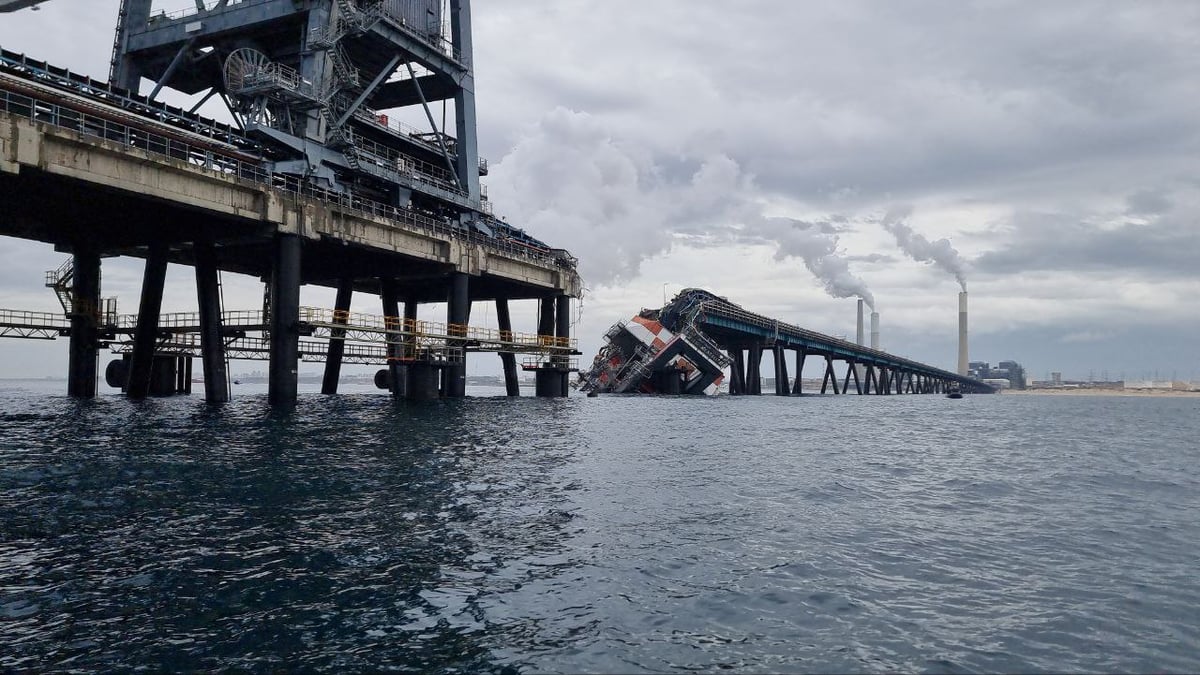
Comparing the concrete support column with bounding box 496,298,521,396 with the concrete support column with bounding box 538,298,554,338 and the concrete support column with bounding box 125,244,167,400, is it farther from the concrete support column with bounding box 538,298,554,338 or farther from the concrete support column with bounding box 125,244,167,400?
the concrete support column with bounding box 125,244,167,400

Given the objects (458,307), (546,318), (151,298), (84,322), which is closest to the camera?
(151,298)

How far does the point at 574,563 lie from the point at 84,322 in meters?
50.3

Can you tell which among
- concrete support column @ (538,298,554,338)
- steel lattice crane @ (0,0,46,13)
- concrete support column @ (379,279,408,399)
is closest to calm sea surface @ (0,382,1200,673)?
steel lattice crane @ (0,0,46,13)

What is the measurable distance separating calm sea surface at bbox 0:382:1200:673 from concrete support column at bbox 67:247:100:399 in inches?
1116

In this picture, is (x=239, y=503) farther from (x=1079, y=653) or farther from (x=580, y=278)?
(x=580, y=278)

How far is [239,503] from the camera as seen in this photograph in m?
15.6

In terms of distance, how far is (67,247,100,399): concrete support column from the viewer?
160 ft

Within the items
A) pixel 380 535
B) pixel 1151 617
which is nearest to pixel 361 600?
pixel 380 535

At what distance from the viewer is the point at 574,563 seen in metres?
11.6

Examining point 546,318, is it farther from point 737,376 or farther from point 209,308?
point 737,376

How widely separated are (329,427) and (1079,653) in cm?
2982

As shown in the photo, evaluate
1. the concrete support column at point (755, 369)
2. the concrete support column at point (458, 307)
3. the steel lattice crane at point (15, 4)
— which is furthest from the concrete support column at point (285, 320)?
the concrete support column at point (755, 369)

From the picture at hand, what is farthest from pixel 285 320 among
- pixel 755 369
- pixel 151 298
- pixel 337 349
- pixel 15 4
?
pixel 755 369

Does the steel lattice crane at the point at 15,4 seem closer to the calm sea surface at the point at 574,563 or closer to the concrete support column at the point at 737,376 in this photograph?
the calm sea surface at the point at 574,563
